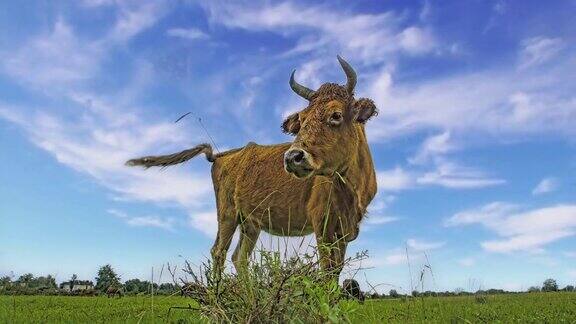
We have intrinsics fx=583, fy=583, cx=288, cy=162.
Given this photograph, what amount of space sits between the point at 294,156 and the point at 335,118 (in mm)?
1162

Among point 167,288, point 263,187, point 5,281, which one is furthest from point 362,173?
point 5,281

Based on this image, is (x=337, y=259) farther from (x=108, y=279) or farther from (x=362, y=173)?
(x=362, y=173)

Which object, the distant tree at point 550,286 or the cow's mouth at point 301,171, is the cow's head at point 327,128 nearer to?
the cow's mouth at point 301,171

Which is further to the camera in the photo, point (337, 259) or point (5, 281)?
point (5, 281)

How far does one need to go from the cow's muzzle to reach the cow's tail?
255 inches

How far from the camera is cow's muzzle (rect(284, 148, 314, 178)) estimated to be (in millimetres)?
8875

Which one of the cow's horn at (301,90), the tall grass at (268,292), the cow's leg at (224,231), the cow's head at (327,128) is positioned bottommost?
the tall grass at (268,292)

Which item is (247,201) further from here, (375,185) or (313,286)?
(313,286)

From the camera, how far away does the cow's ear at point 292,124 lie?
10.5 meters

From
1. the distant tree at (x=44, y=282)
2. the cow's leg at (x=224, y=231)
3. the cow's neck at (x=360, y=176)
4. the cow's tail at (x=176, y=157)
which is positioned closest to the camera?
the distant tree at (x=44, y=282)

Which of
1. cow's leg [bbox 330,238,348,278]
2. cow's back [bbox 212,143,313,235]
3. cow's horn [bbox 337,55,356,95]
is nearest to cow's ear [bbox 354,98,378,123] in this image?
cow's horn [bbox 337,55,356,95]

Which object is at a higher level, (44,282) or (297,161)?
(297,161)

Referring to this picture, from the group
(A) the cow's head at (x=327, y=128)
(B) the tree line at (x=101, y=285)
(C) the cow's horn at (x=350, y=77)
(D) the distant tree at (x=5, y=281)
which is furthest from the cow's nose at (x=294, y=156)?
(D) the distant tree at (x=5, y=281)

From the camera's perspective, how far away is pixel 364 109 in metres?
10.0
